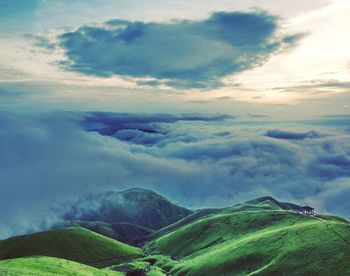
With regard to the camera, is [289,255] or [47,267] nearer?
[47,267]

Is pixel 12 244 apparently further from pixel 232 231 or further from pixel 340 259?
pixel 340 259

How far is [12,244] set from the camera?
198375 millimetres

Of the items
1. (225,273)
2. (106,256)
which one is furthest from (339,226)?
(106,256)

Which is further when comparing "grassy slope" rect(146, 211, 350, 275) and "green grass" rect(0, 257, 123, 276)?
"grassy slope" rect(146, 211, 350, 275)

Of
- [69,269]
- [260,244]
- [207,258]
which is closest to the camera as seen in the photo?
[69,269]

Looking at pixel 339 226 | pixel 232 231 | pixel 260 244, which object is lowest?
pixel 232 231

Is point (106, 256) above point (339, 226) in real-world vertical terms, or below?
below

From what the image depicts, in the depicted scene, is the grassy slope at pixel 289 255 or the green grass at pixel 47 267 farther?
the grassy slope at pixel 289 255

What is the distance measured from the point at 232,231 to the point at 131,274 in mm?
74143

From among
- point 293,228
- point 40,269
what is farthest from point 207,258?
point 40,269

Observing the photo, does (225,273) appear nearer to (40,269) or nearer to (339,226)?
(339,226)

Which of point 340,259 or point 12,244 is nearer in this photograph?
point 340,259

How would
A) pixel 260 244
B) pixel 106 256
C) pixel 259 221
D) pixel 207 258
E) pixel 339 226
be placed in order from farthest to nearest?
pixel 106 256, pixel 259 221, pixel 207 258, pixel 260 244, pixel 339 226

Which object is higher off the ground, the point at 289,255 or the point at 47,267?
the point at 47,267
